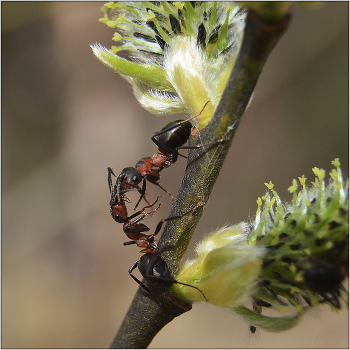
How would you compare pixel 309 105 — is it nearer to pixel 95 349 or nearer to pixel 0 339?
pixel 95 349

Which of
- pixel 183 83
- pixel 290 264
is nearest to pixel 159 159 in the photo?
pixel 183 83

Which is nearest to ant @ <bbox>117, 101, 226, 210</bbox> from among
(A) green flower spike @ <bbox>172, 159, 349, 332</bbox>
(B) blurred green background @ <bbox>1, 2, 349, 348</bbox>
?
(A) green flower spike @ <bbox>172, 159, 349, 332</bbox>

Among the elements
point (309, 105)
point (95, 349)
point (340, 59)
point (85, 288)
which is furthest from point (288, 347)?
Result: point (340, 59)

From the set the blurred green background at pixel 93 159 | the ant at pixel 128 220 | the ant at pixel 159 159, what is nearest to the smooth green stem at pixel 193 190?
the ant at pixel 159 159

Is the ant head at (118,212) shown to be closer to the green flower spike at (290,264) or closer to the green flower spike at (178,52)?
the green flower spike at (178,52)

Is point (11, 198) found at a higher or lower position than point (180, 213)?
higher

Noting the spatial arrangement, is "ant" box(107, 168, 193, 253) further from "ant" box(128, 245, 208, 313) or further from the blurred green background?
the blurred green background
